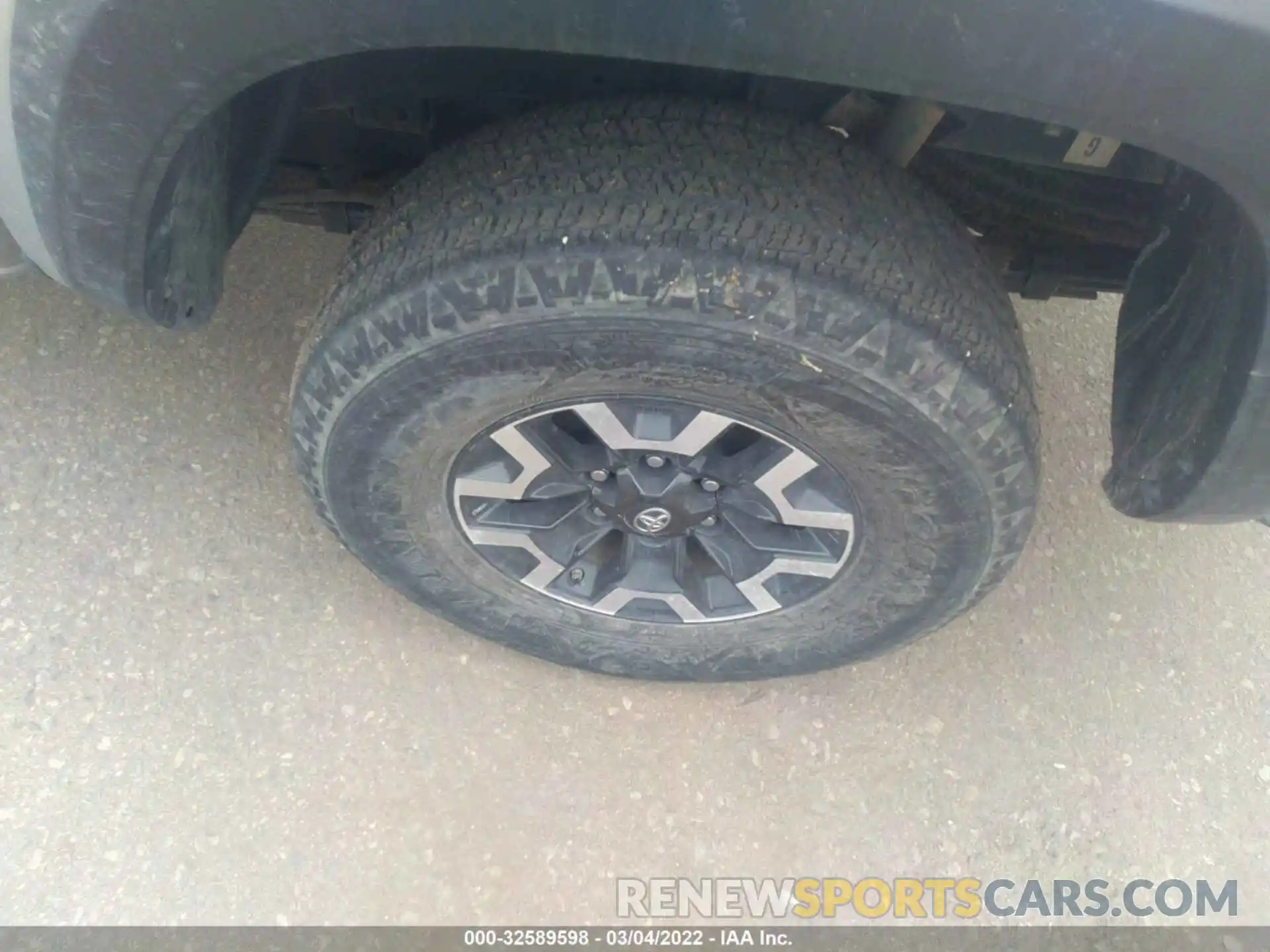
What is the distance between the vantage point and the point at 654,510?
5.47 feet

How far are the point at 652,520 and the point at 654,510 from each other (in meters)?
0.03

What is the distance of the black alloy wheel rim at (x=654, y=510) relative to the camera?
151 cm

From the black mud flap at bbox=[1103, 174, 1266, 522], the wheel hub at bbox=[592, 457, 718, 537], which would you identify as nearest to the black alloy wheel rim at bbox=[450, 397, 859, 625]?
the wheel hub at bbox=[592, 457, 718, 537]

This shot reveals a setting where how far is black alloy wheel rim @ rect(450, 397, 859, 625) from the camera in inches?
59.6

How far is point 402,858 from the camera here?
1782mm

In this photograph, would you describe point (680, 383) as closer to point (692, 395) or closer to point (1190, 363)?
point (692, 395)

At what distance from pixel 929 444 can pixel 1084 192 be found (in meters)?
0.71

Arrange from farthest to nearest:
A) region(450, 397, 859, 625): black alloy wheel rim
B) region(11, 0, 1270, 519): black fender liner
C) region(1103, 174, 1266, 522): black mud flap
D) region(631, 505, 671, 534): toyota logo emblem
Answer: region(631, 505, 671, 534): toyota logo emblem, region(450, 397, 859, 625): black alloy wheel rim, region(1103, 174, 1266, 522): black mud flap, region(11, 0, 1270, 519): black fender liner

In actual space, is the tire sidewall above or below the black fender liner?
below

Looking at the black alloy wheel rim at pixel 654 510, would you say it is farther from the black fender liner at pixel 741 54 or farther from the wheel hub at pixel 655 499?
the black fender liner at pixel 741 54
